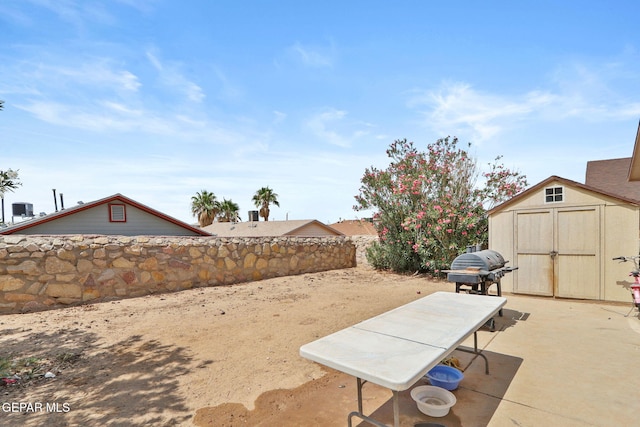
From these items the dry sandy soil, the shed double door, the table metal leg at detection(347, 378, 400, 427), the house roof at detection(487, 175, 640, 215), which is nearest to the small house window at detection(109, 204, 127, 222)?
the dry sandy soil

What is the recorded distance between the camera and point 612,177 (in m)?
11.1

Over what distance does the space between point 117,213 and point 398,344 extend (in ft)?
48.7

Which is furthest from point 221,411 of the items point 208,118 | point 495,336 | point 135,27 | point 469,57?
point 208,118

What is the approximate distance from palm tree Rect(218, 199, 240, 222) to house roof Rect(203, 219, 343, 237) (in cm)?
618

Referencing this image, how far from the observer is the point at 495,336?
15.4ft

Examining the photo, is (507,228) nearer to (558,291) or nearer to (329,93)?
(558,291)

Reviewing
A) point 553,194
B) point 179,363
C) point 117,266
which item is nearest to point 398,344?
point 179,363

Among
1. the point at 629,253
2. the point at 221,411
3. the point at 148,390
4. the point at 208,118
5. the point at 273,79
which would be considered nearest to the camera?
the point at 221,411

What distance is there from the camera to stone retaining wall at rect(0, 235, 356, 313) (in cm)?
611

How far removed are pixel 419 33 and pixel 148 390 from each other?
8.33 m

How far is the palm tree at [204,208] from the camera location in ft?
94.7

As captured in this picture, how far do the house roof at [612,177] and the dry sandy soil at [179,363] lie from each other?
8.61m

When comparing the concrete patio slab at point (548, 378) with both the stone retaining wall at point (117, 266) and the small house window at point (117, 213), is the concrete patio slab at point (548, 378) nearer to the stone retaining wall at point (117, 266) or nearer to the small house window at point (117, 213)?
the stone retaining wall at point (117, 266)

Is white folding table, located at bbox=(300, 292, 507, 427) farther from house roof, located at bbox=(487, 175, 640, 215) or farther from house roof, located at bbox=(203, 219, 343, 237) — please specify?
house roof, located at bbox=(203, 219, 343, 237)
